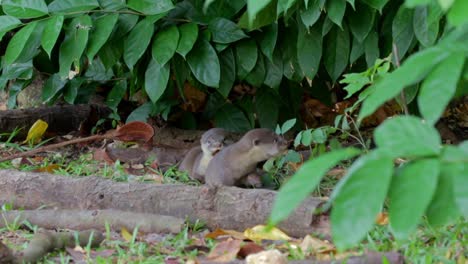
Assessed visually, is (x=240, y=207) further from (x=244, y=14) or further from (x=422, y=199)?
(x=422, y=199)

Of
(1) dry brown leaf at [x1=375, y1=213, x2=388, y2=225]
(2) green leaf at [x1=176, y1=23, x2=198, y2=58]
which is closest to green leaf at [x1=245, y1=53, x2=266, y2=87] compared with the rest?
(2) green leaf at [x1=176, y1=23, x2=198, y2=58]

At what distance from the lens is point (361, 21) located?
5.30 meters

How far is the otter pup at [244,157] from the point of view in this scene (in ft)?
16.6

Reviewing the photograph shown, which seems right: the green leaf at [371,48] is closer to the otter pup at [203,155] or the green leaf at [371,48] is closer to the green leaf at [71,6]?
the otter pup at [203,155]

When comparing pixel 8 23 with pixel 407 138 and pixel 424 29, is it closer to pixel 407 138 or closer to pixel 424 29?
pixel 424 29

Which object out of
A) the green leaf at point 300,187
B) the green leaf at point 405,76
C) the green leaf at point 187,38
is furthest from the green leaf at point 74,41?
the green leaf at point 300,187

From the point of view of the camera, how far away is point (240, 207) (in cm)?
408

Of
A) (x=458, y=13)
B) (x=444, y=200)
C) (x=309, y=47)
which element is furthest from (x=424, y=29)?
(x=444, y=200)

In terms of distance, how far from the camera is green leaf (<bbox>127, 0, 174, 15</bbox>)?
558cm

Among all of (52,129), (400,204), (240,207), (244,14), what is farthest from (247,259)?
(52,129)

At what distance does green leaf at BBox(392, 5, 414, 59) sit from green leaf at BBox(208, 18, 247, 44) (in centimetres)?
112

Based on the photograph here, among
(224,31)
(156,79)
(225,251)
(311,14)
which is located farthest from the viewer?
(156,79)

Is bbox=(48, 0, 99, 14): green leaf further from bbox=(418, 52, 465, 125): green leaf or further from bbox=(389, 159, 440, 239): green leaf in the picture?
bbox=(389, 159, 440, 239): green leaf

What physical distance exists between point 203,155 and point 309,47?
1041mm
